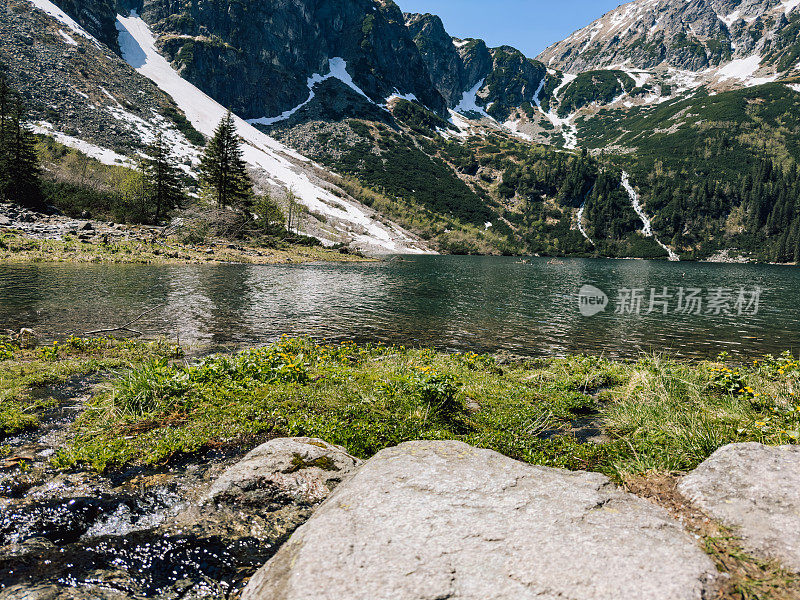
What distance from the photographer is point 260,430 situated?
6797mm

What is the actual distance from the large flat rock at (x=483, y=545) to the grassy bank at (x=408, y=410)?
1.81 metres

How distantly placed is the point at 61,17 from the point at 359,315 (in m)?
177

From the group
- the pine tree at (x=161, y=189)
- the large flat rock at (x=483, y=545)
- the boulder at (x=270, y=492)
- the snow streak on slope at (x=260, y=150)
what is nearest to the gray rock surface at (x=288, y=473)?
the boulder at (x=270, y=492)

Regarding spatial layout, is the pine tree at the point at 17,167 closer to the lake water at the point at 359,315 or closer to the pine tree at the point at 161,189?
the pine tree at the point at 161,189

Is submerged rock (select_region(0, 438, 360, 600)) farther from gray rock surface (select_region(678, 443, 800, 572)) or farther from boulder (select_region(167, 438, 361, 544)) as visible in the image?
gray rock surface (select_region(678, 443, 800, 572))

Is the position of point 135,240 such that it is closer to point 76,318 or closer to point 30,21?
point 76,318

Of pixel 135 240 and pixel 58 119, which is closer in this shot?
pixel 135 240

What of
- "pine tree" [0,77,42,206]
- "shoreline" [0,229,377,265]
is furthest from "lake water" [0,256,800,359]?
"pine tree" [0,77,42,206]

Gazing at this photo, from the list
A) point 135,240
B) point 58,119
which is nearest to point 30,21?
point 58,119

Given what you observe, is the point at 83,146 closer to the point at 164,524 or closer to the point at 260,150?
the point at 260,150

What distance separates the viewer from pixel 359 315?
877 inches

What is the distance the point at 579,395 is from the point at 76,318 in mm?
19474

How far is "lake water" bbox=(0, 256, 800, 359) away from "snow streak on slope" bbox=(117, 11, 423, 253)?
7497 cm

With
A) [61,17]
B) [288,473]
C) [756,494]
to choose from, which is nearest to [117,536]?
[288,473]
